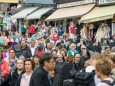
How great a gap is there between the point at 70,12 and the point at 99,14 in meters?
6.66

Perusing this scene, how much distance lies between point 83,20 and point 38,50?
1410 centimetres

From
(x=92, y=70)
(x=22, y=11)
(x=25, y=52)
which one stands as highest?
(x=92, y=70)

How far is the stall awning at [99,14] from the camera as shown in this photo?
3106 cm

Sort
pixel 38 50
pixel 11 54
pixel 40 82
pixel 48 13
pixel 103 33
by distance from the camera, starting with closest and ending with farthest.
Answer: pixel 40 82
pixel 11 54
pixel 38 50
pixel 103 33
pixel 48 13

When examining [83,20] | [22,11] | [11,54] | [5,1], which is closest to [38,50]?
[11,54]

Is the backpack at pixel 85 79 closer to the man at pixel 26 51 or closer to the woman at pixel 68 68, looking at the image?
the woman at pixel 68 68

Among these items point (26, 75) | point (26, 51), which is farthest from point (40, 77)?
point (26, 51)

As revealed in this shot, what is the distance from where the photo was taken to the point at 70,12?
1528 inches

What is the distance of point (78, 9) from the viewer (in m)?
38.1

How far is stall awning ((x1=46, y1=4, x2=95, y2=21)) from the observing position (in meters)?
36.1

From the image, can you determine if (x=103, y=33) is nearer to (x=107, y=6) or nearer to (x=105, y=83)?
(x=107, y=6)

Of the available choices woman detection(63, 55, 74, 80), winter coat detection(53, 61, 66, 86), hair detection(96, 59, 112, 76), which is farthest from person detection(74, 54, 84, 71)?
hair detection(96, 59, 112, 76)

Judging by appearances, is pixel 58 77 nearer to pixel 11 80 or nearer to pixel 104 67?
pixel 11 80

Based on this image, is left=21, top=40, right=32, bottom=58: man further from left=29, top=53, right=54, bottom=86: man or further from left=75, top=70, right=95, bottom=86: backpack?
left=29, top=53, right=54, bottom=86: man
